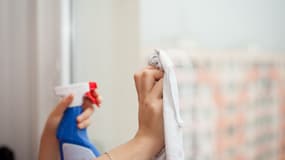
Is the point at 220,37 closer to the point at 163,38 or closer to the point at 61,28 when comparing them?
the point at 163,38

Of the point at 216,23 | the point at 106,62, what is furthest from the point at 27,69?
the point at 216,23

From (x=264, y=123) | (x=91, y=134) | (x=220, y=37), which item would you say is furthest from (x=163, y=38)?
(x=264, y=123)

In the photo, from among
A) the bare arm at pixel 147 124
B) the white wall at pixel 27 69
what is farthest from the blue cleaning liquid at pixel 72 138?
the white wall at pixel 27 69

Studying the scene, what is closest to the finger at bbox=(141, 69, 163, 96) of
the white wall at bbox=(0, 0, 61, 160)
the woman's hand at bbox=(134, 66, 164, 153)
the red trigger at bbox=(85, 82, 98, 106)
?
the woman's hand at bbox=(134, 66, 164, 153)

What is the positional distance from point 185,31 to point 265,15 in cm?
34

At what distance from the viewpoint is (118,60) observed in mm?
826

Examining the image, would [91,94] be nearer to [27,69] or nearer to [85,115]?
[85,115]

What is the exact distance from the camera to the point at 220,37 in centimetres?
94

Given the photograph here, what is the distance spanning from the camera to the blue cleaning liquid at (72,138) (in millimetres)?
580

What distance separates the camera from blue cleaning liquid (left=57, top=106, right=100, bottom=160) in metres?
0.58

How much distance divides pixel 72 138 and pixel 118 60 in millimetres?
303

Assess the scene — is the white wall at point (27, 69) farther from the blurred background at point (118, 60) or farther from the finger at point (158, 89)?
the finger at point (158, 89)

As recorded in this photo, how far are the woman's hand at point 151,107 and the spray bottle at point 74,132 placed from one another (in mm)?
140

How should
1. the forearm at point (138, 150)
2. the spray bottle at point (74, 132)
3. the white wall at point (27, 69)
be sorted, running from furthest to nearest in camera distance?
1. the white wall at point (27, 69)
2. the spray bottle at point (74, 132)
3. the forearm at point (138, 150)
